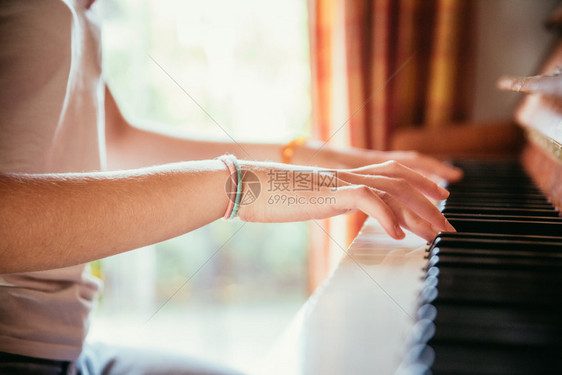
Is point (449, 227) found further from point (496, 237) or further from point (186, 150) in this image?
point (186, 150)

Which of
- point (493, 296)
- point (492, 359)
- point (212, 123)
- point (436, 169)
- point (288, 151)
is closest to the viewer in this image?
point (492, 359)

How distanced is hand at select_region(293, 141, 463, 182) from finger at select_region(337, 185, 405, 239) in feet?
1.59

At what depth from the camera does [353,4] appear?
220 centimetres

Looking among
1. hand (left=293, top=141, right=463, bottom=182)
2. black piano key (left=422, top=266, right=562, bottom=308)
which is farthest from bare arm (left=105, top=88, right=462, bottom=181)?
black piano key (left=422, top=266, right=562, bottom=308)

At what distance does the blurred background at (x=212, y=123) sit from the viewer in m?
2.80

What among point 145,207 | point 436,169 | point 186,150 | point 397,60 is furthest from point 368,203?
point 397,60

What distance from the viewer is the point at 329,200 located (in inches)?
26.0

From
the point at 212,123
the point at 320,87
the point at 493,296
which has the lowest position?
the point at 212,123

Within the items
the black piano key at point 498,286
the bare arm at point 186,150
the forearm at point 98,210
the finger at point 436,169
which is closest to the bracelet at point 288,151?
the bare arm at point 186,150

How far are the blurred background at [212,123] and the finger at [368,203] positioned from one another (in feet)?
6.76

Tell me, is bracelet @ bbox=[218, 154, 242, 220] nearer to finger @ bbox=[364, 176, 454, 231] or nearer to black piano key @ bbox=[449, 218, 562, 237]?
finger @ bbox=[364, 176, 454, 231]

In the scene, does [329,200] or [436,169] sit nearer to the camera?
[329,200]

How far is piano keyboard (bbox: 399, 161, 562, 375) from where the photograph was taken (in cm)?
38

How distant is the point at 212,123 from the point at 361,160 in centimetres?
194
